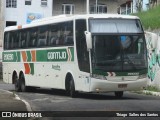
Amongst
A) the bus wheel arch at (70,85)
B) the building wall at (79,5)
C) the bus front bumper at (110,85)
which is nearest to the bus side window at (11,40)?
the bus wheel arch at (70,85)

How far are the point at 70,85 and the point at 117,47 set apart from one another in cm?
302

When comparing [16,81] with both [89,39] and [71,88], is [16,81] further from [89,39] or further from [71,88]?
[89,39]

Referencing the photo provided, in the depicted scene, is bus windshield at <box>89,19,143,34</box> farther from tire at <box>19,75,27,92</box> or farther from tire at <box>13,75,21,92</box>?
tire at <box>13,75,21,92</box>

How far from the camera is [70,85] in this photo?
24141 millimetres

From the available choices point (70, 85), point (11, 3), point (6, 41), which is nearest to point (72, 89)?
point (70, 85)

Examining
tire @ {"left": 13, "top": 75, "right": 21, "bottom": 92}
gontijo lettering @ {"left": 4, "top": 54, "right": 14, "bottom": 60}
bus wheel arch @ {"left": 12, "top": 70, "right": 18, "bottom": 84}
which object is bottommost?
tire @ {"left": 13, "top": 75, "right": 21, "bottom": 92}

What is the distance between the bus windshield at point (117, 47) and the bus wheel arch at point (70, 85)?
6.24ft

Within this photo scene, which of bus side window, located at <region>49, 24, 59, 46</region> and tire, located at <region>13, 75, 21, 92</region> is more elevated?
bus side window, located at <region>49, 24, 59, 46</region>

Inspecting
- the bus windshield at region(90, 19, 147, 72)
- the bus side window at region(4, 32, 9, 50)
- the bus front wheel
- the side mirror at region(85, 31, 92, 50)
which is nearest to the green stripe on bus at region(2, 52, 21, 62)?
the bus side window at region(4, 32, 9, 50)

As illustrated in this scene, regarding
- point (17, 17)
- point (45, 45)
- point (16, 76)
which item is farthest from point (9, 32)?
point (17, 17)

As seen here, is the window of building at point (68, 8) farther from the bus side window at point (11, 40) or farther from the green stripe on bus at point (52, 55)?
the green stripe on bus at point (52, 55)

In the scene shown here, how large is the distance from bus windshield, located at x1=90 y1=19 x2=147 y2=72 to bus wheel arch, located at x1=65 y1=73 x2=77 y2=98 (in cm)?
190

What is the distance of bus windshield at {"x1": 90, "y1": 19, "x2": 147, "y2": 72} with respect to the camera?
22.2 meters

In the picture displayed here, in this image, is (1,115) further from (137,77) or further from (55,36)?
(55,36)
